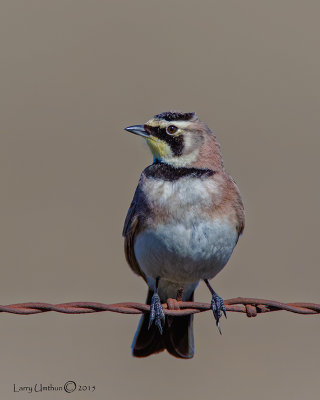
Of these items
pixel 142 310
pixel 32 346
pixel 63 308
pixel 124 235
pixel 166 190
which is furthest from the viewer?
pixel 32 346

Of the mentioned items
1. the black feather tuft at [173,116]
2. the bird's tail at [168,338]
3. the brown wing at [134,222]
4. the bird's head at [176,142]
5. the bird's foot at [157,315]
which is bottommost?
the bird's tail at [168,338]

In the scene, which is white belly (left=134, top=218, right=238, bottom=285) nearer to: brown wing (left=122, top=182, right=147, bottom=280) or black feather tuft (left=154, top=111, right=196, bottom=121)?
brown wing (left=122, top=182, right=147, bottom=280)

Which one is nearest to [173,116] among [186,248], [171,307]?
[186,248]

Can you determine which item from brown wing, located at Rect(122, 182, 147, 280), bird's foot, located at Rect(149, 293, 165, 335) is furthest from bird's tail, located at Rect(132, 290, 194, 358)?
brown wing, located at Rect(122, 182, 147, 280)

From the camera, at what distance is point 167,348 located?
6.62 meters

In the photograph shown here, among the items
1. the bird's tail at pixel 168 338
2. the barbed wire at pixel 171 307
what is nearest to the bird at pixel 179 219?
A: the bird's tail at pixel 168 338

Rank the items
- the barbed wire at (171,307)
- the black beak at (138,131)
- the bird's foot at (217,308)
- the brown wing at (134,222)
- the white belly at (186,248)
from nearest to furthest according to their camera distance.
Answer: the barbed wire at (171,307)
the bird's foot at (217,308)
the white belly at (186,248)
the brown wing at (134,222)
the black beak at (138,131)

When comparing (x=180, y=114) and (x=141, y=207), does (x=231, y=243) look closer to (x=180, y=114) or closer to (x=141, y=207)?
(x=141, y=207)

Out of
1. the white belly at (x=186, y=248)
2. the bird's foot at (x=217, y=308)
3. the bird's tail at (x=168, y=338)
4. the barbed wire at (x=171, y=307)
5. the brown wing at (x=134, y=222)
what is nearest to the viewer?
the barbed wire at (x=171, y=307)

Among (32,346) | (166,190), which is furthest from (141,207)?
(32,346)

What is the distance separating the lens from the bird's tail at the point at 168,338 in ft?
21.4

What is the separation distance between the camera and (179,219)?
605cm

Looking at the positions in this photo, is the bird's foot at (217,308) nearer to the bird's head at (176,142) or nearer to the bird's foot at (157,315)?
the bird's foot at (157,315)

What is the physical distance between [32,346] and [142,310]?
178 inches
